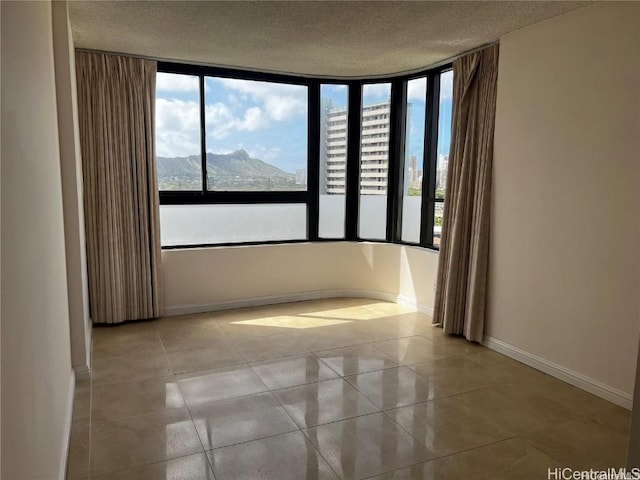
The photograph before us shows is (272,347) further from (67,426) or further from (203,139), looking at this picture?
(203,139)

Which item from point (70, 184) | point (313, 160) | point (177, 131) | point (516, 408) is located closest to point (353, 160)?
point (313, 160)

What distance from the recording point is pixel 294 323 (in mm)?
4613

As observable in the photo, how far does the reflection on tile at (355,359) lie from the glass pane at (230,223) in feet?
5.76

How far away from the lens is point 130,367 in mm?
3543

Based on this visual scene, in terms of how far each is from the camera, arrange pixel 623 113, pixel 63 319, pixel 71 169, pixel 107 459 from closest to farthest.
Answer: pixel 107 459
pixel 63 319
pixel 623 113
pixel 71 169

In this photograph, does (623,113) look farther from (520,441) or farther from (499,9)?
(520,441)

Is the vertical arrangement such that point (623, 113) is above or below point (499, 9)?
below

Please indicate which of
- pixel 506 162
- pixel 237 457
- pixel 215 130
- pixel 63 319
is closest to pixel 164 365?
pixel 63 319

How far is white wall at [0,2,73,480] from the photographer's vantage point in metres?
1.22

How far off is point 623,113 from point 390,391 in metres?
2.23

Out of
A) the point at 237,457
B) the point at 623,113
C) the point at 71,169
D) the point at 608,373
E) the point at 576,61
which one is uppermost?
the point at 576,61

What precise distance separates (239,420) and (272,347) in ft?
3.89

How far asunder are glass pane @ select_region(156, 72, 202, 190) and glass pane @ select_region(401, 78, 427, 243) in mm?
2146

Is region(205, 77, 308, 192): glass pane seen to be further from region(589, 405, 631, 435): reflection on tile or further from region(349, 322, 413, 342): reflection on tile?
region(589, 405, 631, 435): reflection on tile
